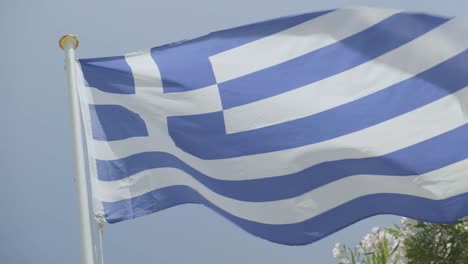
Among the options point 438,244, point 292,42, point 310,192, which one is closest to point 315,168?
point 310,192

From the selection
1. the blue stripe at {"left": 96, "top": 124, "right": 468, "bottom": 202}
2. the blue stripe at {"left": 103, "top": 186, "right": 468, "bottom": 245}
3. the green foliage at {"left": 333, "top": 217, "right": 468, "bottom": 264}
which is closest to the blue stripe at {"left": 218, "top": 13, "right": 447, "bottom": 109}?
the blue stripe at {"left": 96, "top": 124, "right": 468, "bottom": 202}

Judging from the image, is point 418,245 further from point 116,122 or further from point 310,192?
point 116,122

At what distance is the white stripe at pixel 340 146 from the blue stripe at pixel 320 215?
25 cm

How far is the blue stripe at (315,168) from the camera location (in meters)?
4.53

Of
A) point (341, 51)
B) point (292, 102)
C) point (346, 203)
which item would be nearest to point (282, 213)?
point (346, 203)

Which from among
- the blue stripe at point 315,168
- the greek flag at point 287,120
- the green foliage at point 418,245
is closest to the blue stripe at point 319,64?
the greek flag at point 287,120

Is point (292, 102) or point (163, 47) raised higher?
point (163, 47)

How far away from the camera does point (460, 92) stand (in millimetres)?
4602

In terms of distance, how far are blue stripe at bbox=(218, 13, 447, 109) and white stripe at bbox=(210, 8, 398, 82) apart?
0.12 feet

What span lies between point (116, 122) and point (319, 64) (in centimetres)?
134

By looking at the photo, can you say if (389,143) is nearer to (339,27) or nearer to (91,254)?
(339,27)

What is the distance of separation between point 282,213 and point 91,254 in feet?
4.18

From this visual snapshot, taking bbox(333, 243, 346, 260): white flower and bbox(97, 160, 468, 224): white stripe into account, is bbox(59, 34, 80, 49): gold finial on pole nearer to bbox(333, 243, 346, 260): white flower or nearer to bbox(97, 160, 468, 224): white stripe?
bbox(97, 160, 468, 224): white stripe

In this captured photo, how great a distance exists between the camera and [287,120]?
15.7 ft
